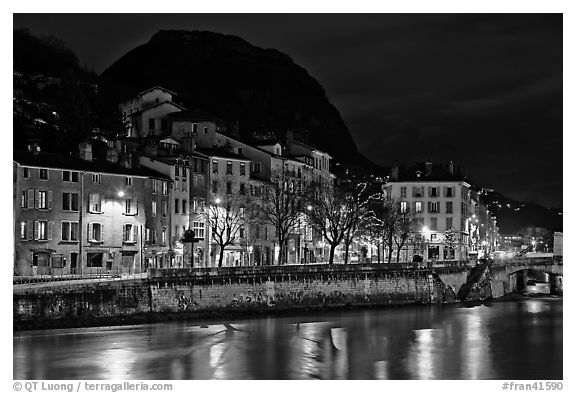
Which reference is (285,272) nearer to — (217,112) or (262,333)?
(262,333)

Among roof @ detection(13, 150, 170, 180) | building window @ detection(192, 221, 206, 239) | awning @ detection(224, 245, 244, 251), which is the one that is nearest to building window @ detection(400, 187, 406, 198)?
awning @ detection(224, 245, 244, 251)

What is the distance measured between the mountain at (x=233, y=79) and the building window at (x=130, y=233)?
66.4m

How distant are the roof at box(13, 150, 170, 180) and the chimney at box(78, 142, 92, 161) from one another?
362mm

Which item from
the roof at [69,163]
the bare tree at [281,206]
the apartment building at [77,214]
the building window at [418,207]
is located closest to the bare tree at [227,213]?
the bare tree at [281,206]

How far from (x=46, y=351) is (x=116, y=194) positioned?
21.4 meters

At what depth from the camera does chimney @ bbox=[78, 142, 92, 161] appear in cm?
5675

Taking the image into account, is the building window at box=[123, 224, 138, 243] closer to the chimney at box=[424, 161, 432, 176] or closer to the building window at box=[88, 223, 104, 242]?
the building window at box=[88, 223, 104, 242]

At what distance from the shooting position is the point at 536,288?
81.1 meters

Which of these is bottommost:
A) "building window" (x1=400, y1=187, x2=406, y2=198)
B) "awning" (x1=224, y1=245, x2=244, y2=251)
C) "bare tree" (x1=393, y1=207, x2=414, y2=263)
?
"awning" (x1=224, y1=245, x2=244, y2=251)

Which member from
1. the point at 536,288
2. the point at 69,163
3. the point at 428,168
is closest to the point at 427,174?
the point at 428,168

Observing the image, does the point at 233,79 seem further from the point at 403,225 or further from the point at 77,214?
the point at 77,214

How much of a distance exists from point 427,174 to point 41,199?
155 feet

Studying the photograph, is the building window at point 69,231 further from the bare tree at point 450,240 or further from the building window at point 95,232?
the bare tree at point 450,240

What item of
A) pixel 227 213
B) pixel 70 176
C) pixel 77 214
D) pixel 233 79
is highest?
pixel 233 79
